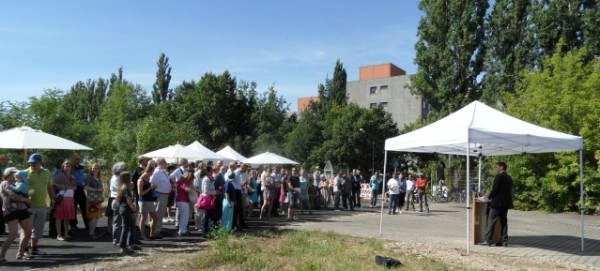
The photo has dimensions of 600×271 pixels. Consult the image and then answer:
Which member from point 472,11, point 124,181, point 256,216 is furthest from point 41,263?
point 472,11

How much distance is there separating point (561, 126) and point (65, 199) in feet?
68.1

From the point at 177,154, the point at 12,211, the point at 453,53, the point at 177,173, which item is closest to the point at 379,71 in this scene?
the point at 453,53

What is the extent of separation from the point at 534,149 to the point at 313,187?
10.0 metres

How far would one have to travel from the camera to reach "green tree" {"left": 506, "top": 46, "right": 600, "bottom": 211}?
21406 mm

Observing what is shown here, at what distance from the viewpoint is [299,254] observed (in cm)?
907

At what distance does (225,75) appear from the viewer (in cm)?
5656

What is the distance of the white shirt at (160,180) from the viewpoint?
1067cm

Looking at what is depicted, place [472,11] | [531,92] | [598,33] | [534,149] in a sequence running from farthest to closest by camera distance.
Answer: [472,11], [598,33], [531,92], [534,149]

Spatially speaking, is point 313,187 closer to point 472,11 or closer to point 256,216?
point 256,216

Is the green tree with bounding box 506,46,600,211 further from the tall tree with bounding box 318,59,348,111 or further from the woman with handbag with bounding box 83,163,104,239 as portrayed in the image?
the tall tree with bounding box 318,59,348,111

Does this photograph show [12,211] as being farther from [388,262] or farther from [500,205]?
[500,205]

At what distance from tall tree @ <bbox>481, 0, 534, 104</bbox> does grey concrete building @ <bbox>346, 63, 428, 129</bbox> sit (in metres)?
37.6

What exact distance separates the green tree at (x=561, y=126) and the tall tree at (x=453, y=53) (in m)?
10.2

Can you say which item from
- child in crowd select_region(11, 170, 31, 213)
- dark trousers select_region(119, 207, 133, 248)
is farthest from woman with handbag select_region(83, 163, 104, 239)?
child in crowd select_region(11, 170, 31, 213)
